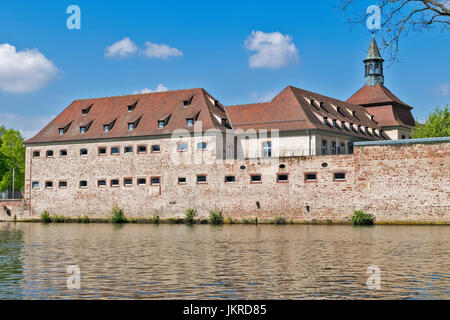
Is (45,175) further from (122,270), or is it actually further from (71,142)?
(122,270)

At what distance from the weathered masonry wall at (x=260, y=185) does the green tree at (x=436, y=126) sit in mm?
23647

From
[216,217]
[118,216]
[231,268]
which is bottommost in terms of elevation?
[231,268]

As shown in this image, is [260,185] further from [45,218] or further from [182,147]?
[45,218]

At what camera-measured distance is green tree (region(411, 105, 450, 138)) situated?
63.9m

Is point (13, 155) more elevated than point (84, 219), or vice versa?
point (13, 155)

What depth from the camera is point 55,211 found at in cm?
5459

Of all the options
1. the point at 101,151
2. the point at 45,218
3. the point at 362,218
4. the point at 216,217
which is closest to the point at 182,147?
the point at 216,217

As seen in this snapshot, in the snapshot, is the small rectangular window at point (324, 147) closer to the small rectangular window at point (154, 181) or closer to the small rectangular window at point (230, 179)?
the small rectangular window at point (230, 179)

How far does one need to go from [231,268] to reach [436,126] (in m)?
51.3

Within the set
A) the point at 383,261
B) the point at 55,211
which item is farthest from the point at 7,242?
the point at 55,211

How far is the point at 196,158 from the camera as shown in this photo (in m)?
49.7

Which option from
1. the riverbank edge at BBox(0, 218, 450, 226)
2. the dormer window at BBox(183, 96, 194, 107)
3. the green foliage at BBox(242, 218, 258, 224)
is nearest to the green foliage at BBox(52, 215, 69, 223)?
the riverbank edge at BBox(0, 218, 450, 226)

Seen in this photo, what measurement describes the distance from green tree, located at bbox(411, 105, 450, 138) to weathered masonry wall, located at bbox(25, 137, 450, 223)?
77.6ft

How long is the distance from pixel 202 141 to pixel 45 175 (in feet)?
50.1
